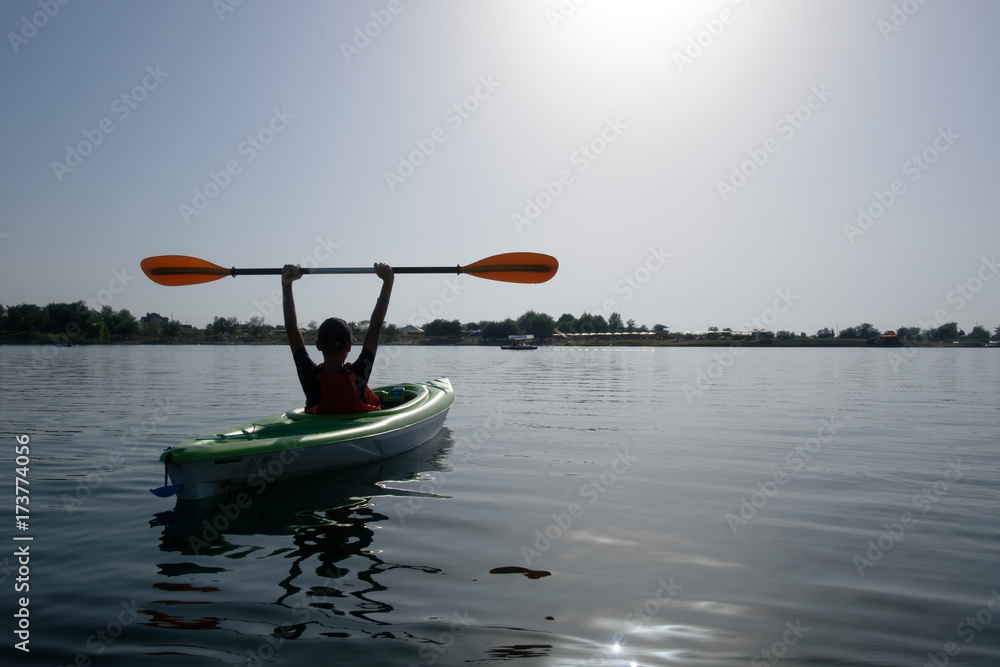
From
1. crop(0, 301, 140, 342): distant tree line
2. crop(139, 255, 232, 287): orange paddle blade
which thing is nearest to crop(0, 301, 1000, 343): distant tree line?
crop(0, 301, 140, 342): distant tree line

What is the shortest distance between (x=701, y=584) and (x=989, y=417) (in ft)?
42.9

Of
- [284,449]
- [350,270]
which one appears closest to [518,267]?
[350,270]

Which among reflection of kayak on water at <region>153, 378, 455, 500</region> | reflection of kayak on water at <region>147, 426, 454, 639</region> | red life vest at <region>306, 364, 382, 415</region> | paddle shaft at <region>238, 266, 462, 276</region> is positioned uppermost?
paddle shaft at <region>238, 266, 462, 276</region>

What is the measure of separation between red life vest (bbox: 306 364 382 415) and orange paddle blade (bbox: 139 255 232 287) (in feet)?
8.20

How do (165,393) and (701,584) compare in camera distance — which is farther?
(165,393)

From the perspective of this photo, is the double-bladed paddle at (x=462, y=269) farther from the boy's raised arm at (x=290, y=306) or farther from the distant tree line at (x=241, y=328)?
the distant tree line at (x=241, y=328)

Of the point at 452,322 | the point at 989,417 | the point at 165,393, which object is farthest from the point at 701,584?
the point at 452,322

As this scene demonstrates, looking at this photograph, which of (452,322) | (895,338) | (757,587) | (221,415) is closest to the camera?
(757,587)

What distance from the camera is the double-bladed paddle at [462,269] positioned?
8273 mm

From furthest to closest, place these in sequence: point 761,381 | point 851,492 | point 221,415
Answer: point 761,381
point 221,415
point 851,492

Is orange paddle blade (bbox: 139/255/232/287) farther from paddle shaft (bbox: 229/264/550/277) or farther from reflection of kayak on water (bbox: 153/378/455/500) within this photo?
reflection of kayak on water (bbox: 153/378/455/500)

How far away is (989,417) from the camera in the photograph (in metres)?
13.2

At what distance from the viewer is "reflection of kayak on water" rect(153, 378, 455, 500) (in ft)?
17.5

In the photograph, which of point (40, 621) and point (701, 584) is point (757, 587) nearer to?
point (701, 584)
